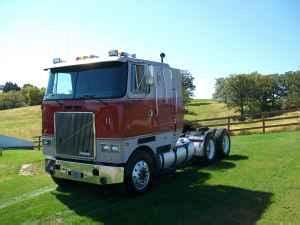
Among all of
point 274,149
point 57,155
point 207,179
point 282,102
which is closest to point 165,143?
point 207,179

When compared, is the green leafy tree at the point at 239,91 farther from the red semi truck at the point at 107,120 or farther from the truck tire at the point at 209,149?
the red semi truck at the point at 107,120

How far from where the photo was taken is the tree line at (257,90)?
182ft

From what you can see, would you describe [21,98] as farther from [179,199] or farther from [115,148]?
[179,199]

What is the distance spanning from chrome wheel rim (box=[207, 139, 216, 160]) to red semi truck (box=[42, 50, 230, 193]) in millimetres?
2770

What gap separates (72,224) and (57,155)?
2189 millimetres

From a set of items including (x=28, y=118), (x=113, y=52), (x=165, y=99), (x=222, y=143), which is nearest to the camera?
(x=113, y=52)

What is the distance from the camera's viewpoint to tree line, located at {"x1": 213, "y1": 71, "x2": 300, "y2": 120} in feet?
182

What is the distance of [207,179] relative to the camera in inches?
359

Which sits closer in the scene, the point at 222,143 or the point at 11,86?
the point at 222,143

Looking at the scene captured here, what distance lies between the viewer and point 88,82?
25.5ft

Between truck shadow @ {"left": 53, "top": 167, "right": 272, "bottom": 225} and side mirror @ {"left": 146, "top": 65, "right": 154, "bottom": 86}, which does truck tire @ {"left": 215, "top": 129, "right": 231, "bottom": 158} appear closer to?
truck shadow @ {"left": 53, "top": 167, "right": 272, "bottom": 225}

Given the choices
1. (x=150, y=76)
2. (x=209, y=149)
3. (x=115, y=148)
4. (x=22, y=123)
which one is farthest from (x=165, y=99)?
(x=22, y=123)

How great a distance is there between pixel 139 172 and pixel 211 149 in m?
4.50

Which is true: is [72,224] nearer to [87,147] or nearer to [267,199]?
[87,147]
